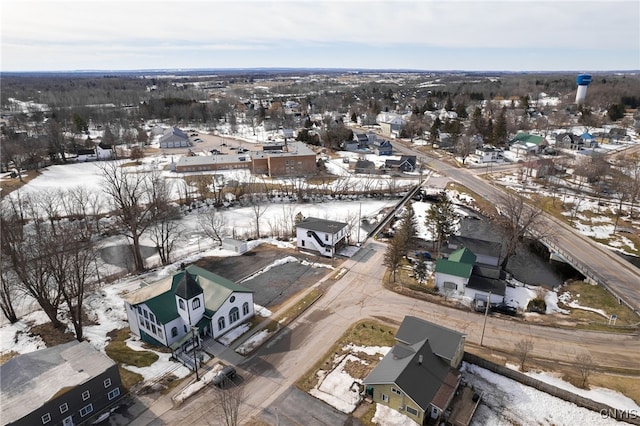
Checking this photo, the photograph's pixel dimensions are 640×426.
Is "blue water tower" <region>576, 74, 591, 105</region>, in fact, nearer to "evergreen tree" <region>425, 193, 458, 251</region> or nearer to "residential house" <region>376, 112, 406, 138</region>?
"residential house" <region>376, 112, 406, 138</region>

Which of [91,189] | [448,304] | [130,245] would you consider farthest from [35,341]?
[91,189]

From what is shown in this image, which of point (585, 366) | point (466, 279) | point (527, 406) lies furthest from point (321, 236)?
point (585, 366)

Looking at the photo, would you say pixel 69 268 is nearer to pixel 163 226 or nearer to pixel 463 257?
pixel 163 226

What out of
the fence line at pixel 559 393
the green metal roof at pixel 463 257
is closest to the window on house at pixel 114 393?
the fence line at pixel 559 393

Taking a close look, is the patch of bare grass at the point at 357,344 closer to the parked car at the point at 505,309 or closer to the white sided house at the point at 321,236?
the parked car at the point at 505,309

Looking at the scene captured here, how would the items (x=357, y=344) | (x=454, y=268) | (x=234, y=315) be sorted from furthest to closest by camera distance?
1. (x=454, y=268)
2. (x=234, y=315)
3. (x=357, y=344)

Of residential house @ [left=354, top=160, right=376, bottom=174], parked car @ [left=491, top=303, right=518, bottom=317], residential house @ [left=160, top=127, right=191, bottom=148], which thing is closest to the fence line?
parked car @ [left=491, top=303, right=518, bottom=317]

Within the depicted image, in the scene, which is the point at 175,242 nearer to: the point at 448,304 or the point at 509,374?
the point at 448,304
